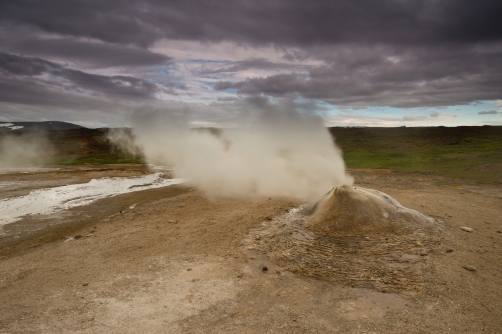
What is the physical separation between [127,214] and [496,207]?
57.2 feet

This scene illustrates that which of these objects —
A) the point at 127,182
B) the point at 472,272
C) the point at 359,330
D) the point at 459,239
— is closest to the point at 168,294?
the point at 359,330

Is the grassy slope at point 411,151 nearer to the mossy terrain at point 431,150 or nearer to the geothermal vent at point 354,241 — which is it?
the mossy terrain at point 431,150

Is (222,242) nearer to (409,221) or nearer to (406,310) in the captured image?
(406,310)

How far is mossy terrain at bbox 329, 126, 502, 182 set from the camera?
94.3 ft

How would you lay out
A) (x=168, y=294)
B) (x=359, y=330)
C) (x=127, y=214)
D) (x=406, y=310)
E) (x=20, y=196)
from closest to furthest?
(x=359, y=330), (x=406, y=310), (x=168, y=294), (x=127, y=214), (x=20, y=196)

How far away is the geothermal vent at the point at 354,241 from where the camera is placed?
759 centimetres

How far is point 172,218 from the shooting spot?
516 inches

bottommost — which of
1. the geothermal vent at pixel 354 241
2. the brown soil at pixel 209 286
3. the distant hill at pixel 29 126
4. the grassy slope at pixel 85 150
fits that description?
the brown soil at pixel 209 286

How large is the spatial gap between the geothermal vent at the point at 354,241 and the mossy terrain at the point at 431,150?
1794 centimetres

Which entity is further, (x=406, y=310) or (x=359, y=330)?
(x=406, y=310)

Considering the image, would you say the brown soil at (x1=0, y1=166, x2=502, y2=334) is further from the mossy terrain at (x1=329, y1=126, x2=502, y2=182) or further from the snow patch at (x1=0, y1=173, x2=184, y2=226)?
the mossy terrain at (x1=329, y1=126, x2=502, y2=182)

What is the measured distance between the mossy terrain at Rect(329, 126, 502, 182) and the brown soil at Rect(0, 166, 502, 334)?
63.4 feet

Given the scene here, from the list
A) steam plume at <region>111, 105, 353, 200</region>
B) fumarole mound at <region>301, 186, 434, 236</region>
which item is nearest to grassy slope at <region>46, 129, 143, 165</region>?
steam plume at <region>111, 105, 353, 200</region>

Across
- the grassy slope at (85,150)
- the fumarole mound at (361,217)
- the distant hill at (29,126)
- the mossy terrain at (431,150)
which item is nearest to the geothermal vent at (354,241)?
the fumarole mound at (361,217)
